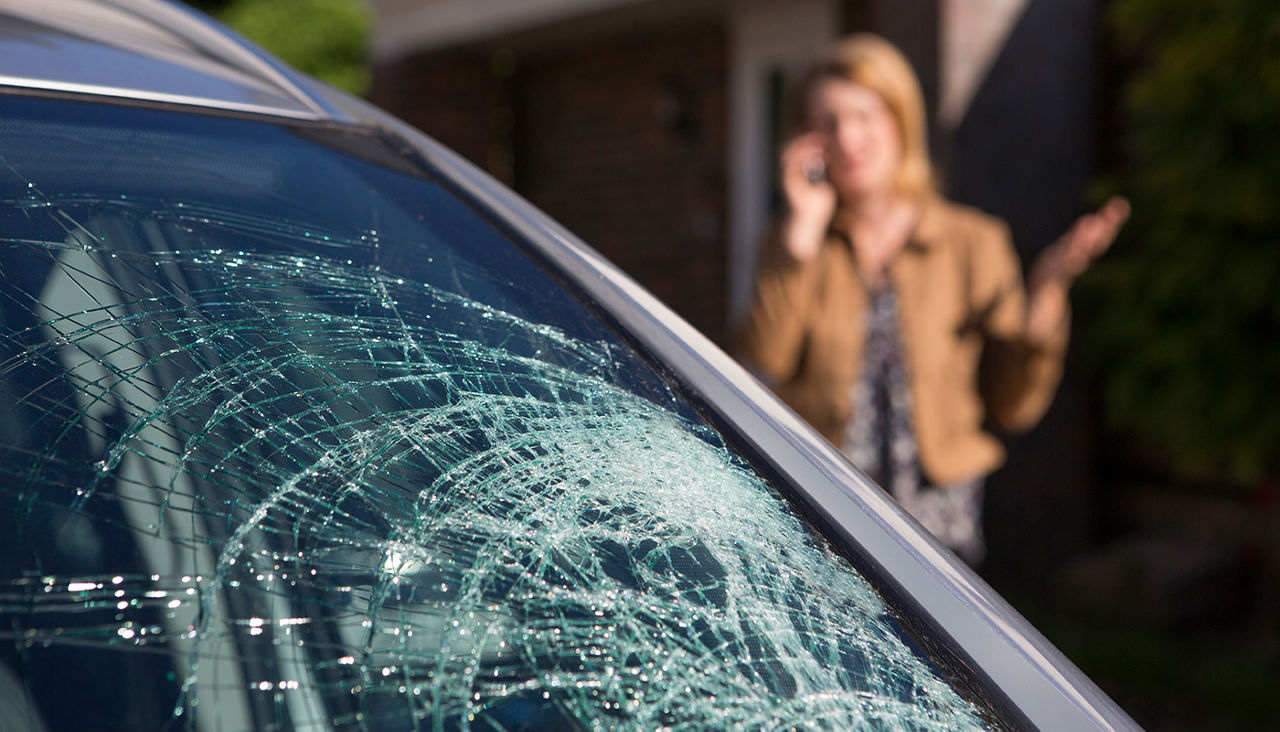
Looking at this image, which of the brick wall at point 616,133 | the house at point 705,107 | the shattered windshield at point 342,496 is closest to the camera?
the shattered windshield at point 342,496

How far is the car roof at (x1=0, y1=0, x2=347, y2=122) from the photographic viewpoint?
1.12 m

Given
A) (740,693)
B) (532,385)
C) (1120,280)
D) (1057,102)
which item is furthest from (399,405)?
(1057,102)

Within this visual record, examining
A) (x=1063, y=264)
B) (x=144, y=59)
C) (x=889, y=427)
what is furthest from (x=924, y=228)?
(x=144, y=59)

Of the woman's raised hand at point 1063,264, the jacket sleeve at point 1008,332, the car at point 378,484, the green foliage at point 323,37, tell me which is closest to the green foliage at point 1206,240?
the woman's raised hand at point 1063,264

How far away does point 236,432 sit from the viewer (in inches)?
36.3

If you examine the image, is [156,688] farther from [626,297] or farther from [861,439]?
[861,439]

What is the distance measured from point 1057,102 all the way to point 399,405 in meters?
4.62

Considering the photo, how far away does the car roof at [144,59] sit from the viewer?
3.68 ft

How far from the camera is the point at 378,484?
0.93 meters

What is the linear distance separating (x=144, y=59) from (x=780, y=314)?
1.74 m

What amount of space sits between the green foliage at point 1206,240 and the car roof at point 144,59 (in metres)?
3.06

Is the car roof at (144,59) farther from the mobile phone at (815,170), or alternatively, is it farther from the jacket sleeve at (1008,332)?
the jacket sleeve at (1008,332)

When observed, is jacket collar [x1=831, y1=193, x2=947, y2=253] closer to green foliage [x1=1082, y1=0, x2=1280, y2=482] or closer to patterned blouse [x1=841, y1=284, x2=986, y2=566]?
patterned blouse [x1=841, y1=284, x2=986, y2=566]

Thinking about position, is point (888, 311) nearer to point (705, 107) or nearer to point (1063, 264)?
point (1063, 264)
